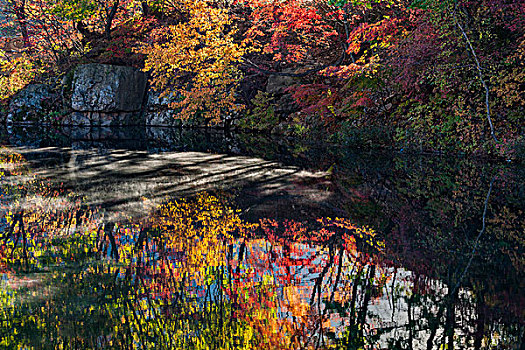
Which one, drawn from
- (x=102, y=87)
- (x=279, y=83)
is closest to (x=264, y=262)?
(x=279, y=83)

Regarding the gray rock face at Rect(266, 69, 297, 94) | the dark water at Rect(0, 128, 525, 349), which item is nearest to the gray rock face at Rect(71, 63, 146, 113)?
the gray rock face at Rect(266, 69, 297, 94)

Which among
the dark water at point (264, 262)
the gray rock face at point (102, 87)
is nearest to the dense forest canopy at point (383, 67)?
the gray rock face at point (102, 87)

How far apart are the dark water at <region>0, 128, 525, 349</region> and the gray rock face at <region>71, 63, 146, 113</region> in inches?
634

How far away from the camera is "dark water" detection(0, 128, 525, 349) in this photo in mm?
2428

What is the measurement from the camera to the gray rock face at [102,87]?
22.8 m

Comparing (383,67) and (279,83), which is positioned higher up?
(279,83)

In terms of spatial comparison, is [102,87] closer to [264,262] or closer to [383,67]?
[383,67]

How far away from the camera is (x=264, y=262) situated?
3600 mm

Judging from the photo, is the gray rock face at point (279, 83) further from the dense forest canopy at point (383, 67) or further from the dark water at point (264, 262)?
the dark water at point (264, 262)

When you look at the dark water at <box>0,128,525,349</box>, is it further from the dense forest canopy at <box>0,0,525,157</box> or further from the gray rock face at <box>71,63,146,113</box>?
the gray rock face at <box>71,63,146,113</box>

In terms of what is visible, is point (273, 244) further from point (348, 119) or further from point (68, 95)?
point (68, 95)

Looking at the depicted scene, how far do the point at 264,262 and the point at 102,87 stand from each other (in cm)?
2164

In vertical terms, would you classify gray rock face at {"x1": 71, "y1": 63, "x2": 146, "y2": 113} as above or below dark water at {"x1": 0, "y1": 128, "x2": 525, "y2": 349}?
above

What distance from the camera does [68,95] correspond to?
23938 mm
